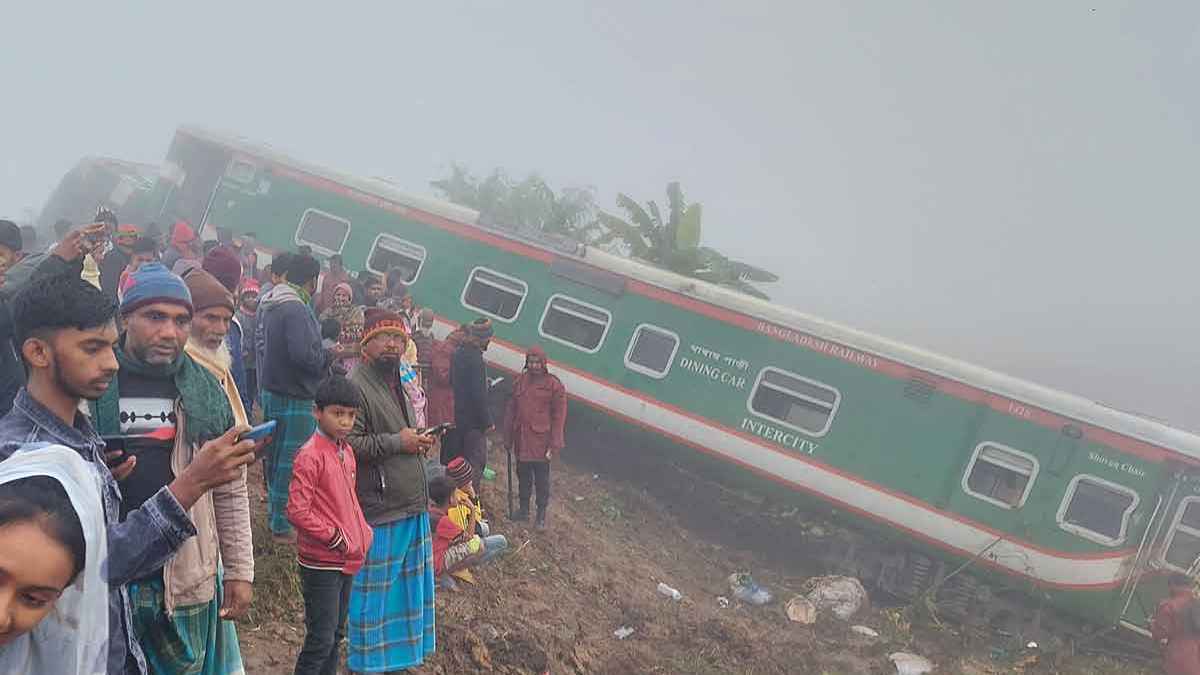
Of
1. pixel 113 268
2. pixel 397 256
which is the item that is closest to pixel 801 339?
pixel 397 256

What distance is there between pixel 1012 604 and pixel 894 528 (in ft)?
4.72

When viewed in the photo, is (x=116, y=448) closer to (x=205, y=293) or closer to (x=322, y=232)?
(x=205, y=293)

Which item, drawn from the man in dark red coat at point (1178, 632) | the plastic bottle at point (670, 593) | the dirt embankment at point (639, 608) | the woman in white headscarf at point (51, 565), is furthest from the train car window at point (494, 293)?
the woman in white headscarf at point (51, 565)

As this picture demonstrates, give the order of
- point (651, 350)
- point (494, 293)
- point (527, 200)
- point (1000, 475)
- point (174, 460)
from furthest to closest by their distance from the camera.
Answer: point (527, 200)
point (494, 293)
point (651, 350)
point (1000, 475)
point (174, 460)

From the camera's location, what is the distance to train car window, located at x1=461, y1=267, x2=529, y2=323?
11.4m

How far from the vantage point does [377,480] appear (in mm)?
3945

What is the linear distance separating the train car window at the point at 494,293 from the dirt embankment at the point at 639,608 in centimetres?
234

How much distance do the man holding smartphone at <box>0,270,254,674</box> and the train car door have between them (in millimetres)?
9304

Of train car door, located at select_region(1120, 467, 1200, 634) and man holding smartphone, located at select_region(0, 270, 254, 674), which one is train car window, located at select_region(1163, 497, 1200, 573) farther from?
man holding smartphone, located at select_region(0, 270, 254, 674)

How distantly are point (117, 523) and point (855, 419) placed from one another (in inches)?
340

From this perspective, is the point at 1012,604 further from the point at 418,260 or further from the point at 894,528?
the point at 418,260

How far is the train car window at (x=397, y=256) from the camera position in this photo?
12.0 m

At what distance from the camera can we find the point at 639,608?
7.37 m

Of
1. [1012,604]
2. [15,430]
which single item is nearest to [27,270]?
[15,430]
